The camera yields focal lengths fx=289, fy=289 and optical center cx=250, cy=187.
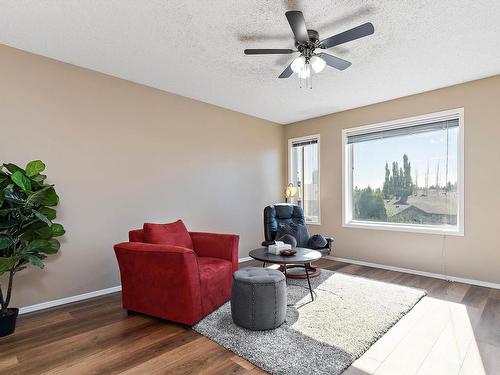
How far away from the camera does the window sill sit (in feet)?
13.0

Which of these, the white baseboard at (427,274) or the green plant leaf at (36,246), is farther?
the white baseboard at (427,274)

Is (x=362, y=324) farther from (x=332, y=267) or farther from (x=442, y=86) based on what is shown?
(x=442, y=86)

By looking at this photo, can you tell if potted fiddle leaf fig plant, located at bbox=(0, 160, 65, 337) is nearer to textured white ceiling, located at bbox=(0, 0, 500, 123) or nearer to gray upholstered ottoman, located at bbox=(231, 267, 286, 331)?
textured white ceiling, located at bbox=(0, 0, 500, 123)

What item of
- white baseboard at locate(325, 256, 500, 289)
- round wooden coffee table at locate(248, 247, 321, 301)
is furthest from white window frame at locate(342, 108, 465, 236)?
round wooden coffee table at locate(248, 247, 321, 301)

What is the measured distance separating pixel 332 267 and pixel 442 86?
3.04m

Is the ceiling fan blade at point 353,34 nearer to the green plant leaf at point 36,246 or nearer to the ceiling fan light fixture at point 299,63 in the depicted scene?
the ceiling fan light fixture at point 299,63

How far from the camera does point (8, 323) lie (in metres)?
2.49

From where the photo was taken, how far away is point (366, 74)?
356 cm

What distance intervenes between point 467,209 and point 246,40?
3524 mm

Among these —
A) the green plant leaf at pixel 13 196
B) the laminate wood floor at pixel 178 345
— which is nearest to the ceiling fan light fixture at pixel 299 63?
the laminate wood floor at pixel 178 345

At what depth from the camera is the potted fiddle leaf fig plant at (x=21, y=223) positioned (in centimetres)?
245

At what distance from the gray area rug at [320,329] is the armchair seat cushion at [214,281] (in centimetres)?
10

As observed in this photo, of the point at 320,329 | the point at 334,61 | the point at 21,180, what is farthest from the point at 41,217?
the point at 334,61

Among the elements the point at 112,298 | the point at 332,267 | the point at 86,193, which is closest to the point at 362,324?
the point at 332,267
